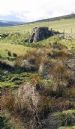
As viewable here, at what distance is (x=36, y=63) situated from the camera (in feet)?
169

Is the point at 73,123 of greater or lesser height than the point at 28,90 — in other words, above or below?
below

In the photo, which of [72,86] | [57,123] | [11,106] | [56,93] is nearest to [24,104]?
[11,106]

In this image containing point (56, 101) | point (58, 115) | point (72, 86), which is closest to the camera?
point (58, 115)

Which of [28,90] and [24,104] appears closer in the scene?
[24,104]

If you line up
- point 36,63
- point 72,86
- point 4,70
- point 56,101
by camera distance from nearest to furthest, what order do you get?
point 56,101 → point 72,86 → point 4,70 → point 36,63

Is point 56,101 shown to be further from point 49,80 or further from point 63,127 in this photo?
point 49,80

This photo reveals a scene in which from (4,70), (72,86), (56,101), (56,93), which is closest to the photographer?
(56,101)

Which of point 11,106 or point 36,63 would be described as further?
point 36,63

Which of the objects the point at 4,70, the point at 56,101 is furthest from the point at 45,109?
the point at 4,70

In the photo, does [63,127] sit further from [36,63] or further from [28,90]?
[36,63]

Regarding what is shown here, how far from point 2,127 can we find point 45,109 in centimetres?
375

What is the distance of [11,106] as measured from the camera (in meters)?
26.9

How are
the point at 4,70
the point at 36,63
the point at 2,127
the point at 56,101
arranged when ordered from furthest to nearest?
the point at 36,63 < the point at 4,70 < the point at 56,101 < the point at 2,127

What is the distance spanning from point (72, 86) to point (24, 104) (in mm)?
11417
